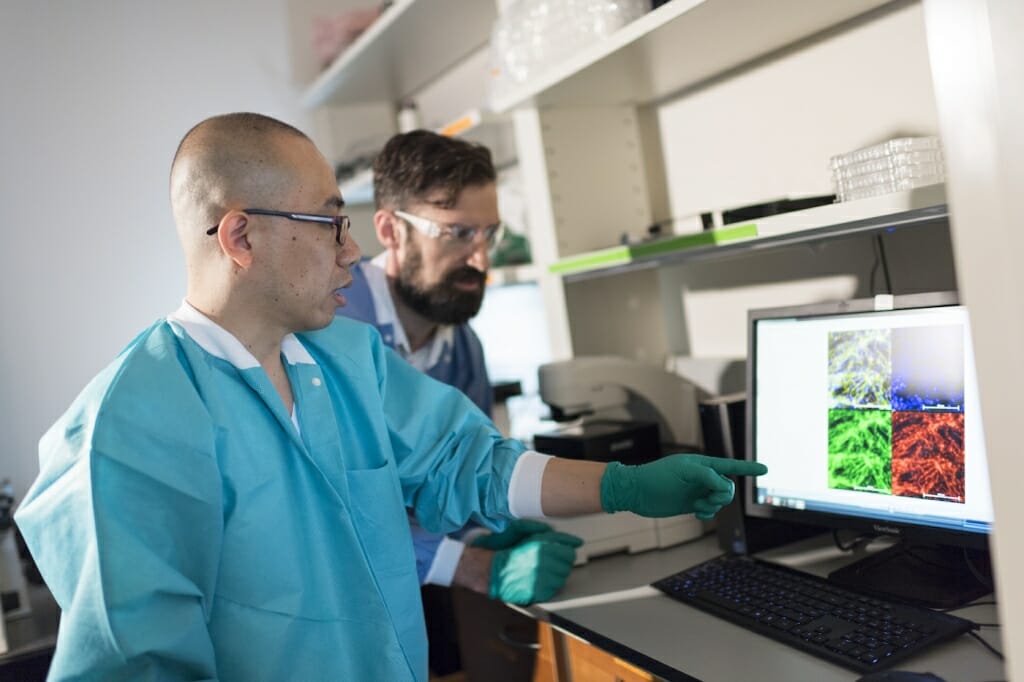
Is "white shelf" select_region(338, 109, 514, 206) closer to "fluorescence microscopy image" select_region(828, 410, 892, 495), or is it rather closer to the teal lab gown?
the teal lab gown

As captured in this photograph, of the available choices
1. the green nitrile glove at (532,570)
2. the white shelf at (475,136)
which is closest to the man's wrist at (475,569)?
the green nitrile glove at (532,570)

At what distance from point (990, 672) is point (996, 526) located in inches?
15.8

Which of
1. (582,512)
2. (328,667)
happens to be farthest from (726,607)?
(328,667)

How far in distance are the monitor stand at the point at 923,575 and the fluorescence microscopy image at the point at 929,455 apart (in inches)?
4.8

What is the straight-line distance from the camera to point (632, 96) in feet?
7.09

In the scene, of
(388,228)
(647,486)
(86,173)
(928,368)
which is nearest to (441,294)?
(388,228)

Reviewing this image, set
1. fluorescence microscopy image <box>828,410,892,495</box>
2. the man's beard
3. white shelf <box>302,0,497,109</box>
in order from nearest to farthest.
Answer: fluorescence microscopy image <box>828,410,892,495</box>, the man's beard, white shelf <box>302,0,497,109</box>

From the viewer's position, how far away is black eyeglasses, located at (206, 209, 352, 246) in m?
1.31

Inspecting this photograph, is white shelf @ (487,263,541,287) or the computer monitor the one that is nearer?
the computer monitor

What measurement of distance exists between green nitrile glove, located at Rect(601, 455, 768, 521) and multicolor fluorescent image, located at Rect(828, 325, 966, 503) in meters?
0.22

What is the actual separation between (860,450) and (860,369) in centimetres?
13

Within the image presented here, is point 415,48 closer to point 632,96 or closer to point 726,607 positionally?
point 632,96

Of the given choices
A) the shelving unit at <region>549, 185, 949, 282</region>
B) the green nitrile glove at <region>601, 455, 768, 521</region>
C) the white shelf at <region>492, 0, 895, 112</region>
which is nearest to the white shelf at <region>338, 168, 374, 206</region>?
the white shelf at <region>492, 0, 895, 112</region>

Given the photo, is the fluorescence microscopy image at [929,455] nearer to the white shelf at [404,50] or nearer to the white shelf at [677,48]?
the white shelf at [677,48]
